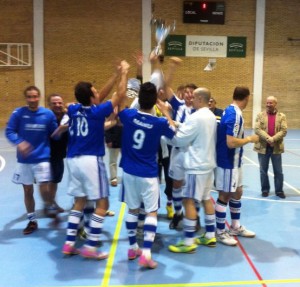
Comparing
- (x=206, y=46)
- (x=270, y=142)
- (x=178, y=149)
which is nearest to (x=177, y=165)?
(x=178, y=149)

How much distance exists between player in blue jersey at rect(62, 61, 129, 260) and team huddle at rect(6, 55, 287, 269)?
11 mm

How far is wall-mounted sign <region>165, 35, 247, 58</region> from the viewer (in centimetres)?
1834

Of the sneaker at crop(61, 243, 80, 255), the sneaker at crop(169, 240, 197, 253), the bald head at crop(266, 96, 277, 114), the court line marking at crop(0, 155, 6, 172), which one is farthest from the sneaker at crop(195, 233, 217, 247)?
the court line marking at crop(0, 155, 6, 172)

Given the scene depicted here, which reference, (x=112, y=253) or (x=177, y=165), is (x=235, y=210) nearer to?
(x=177, y=165)

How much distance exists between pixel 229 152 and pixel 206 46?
48.3ft

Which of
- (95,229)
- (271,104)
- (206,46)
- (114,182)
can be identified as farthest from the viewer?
(206,46)

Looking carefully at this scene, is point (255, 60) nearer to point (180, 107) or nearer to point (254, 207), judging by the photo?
point (254, 207)

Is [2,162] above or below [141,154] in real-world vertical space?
below

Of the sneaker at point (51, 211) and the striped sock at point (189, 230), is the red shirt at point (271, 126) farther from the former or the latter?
the sneaker at point (51, 211)

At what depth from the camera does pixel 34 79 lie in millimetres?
18125

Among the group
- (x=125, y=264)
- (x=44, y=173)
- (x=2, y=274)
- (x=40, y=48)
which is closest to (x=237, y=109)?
(x=125, y=264)

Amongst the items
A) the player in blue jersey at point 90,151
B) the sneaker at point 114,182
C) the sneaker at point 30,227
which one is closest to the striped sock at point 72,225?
the player in blue jersey at point 90,151

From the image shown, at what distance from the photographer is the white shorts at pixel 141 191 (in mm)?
4141

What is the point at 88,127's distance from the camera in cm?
429
